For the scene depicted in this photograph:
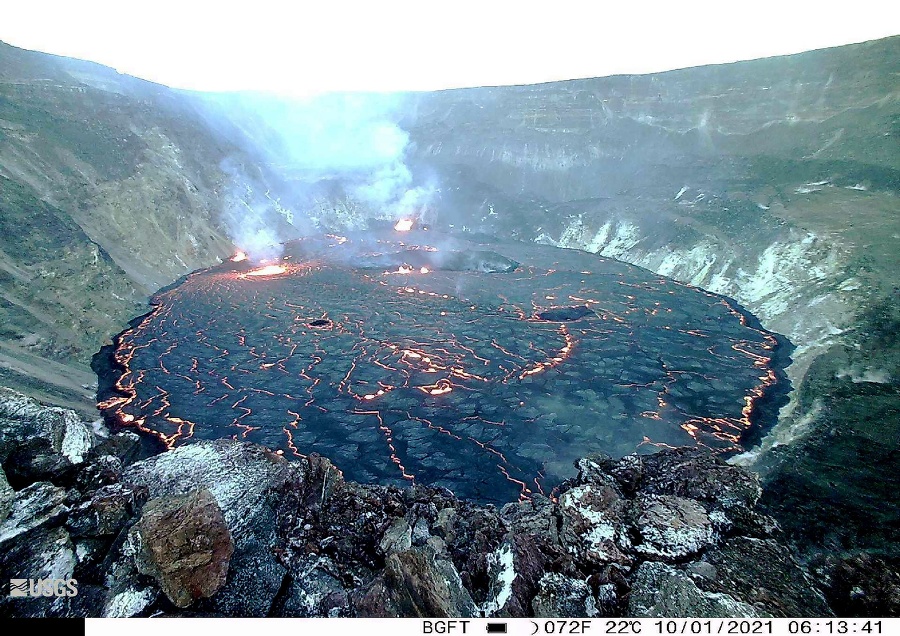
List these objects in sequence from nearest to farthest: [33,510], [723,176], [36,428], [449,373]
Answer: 1. [33,510]
2. [36,428]
3. [449,373]
4. [723,176]

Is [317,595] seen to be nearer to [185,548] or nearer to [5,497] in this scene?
[185,548]

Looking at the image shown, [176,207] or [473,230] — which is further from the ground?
[176,207]

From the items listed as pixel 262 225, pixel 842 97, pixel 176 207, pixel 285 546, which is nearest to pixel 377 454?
pixel 285 546

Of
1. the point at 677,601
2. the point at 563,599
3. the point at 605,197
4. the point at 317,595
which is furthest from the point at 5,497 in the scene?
the point at 605,197

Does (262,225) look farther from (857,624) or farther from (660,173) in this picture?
(857,624)

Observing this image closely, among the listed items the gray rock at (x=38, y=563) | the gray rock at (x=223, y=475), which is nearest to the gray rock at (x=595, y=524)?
the gray rock at (x=223, y=475)

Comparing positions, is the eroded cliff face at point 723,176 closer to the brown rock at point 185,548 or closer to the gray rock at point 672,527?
the gray rock at point 672,527
